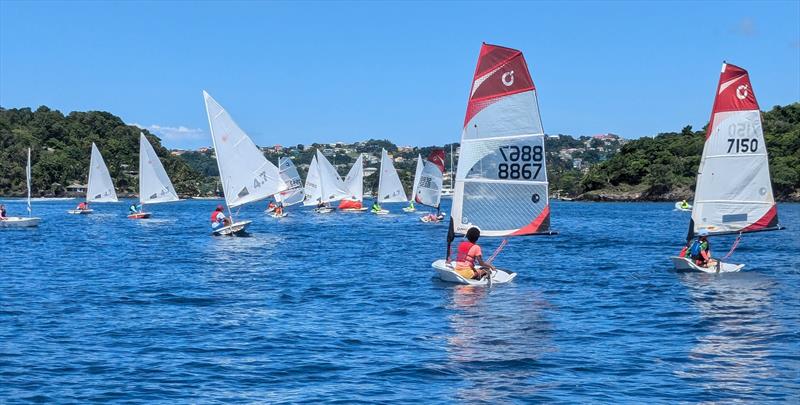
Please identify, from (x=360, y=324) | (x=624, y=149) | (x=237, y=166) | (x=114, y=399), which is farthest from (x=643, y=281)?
(x=624, y=149)

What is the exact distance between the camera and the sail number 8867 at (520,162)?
89.7 feet

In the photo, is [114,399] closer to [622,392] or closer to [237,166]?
[622,392]

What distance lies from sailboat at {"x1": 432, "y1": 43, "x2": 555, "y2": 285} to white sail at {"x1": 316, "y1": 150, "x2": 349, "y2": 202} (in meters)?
63.7

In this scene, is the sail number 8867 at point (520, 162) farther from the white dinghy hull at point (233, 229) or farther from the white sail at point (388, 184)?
the white sail at point (388, 184)

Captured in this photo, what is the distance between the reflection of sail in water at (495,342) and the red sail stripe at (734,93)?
11.0 metres

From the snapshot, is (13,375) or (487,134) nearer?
(13,375)

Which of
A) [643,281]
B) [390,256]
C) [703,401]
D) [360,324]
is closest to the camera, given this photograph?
[703,401]

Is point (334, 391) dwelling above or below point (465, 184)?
below

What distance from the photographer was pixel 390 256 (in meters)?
41.2

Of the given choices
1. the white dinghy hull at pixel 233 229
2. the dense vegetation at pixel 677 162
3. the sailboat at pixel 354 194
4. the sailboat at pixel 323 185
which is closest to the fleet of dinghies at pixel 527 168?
the white dinghy hull at pixel 233 229

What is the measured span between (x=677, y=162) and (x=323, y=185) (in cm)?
10115

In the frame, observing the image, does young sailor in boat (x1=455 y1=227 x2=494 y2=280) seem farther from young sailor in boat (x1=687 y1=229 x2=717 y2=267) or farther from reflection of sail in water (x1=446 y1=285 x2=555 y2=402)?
young sailor in boat (x1=687 y1=229 x2=717 y2=267)

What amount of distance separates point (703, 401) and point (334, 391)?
18.4 feet

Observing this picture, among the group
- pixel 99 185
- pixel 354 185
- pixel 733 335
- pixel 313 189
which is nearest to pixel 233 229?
pixel 733 335
